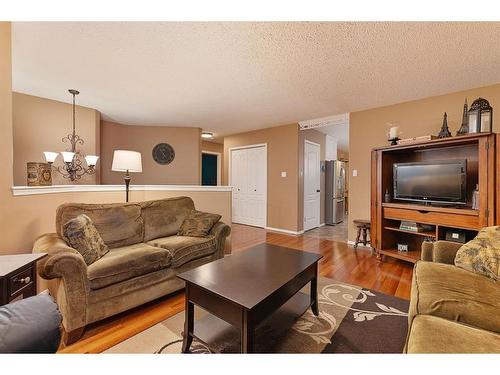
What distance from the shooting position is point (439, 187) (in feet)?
9.09

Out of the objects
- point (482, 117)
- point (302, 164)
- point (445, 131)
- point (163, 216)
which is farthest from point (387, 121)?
point (163, 216)

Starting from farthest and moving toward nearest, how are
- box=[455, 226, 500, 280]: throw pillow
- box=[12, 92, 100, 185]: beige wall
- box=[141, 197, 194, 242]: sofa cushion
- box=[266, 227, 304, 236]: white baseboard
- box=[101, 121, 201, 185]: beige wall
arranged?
box=[101, 121, 201, 185]: beige wall → box=[266, 227, 304, 236]: white baseboard → box=[12, 92, 100, 185]: beige wall → box=[141, 197, 194, 242]: sofa cushion → box=[455, 226, 500, 280]: throw pillow

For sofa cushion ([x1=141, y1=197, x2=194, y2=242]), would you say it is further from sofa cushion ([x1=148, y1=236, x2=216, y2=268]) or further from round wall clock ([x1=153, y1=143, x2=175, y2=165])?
round wall clock ([x1=153, y1=143, x2=175, y2=165])

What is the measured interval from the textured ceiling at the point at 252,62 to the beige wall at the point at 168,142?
1.29 m

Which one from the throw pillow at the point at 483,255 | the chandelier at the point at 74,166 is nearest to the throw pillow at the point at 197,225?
the chandelier at the point at 74,166

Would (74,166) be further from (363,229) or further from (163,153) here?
(363,229)

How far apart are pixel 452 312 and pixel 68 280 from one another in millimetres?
2354

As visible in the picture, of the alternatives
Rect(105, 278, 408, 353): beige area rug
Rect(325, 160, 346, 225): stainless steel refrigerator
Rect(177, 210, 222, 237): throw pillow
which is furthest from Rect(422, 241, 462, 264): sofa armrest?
Rect(325, 160, 346, 225): stainless steel refrigerator

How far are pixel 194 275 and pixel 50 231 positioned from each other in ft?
5.93

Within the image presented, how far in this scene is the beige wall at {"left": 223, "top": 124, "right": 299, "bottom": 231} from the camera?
4.75 m

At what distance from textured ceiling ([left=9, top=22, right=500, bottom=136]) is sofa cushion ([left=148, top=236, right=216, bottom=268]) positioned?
6.14 feet

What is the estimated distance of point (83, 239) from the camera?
5.99ft
